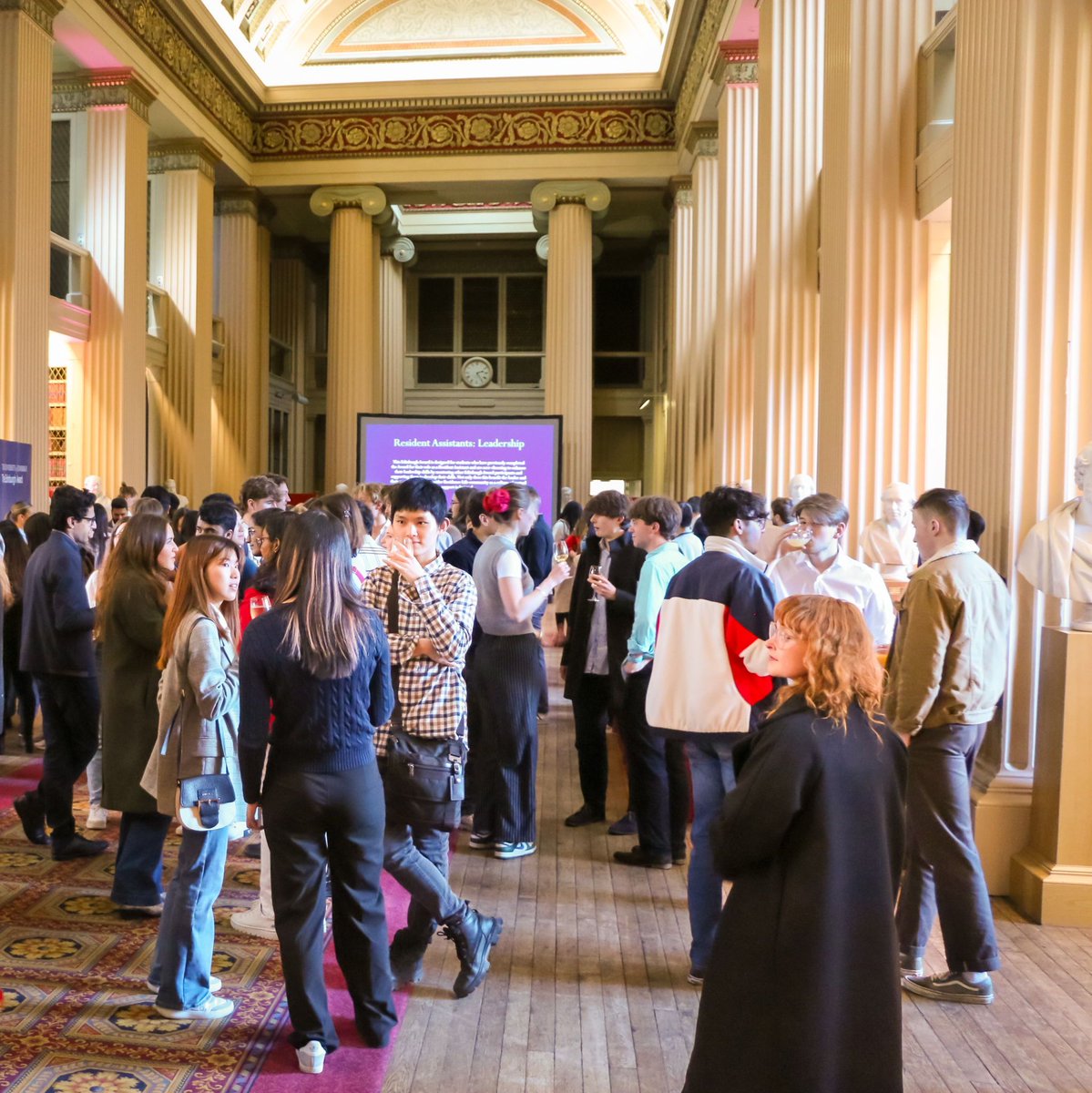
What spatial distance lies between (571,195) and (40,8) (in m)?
8.53

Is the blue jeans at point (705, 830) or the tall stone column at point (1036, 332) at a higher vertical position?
the tall stone column at point (1036, 332)

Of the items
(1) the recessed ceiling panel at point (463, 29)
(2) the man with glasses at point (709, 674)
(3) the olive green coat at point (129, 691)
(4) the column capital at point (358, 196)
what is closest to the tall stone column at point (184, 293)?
(4) the column capital at point (358, 196)

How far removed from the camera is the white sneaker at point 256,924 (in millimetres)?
3850

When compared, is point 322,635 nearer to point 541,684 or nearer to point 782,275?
point 541,684

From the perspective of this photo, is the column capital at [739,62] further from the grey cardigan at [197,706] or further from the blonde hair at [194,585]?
the grey cardigan at [197,706]

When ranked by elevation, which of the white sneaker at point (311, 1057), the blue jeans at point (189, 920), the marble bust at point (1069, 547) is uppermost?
the marble bust at point (1069, 547)

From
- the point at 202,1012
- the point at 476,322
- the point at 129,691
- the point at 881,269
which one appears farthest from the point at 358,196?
the point at 202,1012

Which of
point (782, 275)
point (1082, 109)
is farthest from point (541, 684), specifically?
point (782, 275)

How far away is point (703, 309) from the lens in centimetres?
1389

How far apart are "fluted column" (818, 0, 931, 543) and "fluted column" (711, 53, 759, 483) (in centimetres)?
459

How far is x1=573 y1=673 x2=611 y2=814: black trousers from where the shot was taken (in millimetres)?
5336

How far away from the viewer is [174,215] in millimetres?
15516

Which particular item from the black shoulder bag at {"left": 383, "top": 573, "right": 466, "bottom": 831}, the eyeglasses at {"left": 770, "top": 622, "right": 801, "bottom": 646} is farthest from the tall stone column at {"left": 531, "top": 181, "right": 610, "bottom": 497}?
the eyeglasses at {"left": 770, "top": 622, "right": 801, "bottom": 646}

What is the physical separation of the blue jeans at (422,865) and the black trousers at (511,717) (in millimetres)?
1200
